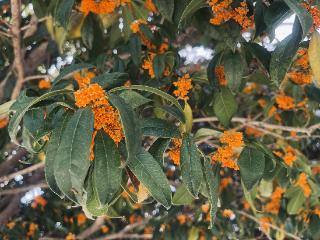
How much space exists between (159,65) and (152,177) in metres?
0.72

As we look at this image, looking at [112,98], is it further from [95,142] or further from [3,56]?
[3,56]

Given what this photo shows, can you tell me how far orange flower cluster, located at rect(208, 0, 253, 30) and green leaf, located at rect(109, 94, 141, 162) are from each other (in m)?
0.56

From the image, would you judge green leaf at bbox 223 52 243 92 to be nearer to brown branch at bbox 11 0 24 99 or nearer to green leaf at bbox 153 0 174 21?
green leaf at bbox 153 0 174 21

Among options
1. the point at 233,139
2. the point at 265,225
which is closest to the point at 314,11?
the point at 233,139

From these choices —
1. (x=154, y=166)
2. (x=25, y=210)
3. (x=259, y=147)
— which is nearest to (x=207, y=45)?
(x=259, y=147)

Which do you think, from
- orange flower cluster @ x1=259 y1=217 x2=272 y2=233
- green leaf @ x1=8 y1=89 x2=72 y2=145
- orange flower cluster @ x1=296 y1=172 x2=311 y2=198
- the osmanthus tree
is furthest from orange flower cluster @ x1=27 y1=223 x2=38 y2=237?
green leaf @ x1=8 y1=89 x2=72 y2=145

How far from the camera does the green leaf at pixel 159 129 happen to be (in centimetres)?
100

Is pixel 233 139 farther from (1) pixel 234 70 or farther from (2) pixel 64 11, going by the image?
(2) pixel 64 11

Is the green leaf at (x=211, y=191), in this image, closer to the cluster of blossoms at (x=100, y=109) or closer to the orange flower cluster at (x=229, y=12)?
the cluster of blossoms at (x=100, y=109)

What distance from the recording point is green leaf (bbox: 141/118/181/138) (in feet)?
3.27

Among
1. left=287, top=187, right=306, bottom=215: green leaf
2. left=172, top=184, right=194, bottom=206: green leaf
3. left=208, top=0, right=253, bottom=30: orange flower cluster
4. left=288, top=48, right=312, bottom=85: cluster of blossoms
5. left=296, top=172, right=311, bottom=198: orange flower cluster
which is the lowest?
left=287, top=187, right=306, bottom=215: green leaf

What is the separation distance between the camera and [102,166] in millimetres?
861

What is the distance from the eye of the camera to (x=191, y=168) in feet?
3.19

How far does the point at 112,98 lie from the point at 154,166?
0.18 m
